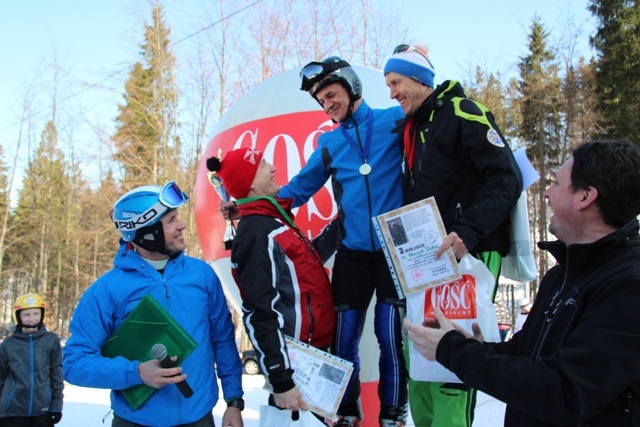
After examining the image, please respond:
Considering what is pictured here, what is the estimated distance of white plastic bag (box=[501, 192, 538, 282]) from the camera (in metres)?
2.71

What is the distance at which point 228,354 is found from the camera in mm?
2871

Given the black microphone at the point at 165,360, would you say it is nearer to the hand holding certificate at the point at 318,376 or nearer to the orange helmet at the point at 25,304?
the hand holding certificate at the point at 318,376

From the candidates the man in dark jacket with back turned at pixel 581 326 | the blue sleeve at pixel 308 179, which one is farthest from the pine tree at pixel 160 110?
the man in dark jacket with back turned at pixel 581 326

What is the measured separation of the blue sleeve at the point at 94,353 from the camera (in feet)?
8.13

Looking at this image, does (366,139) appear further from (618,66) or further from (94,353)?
(618,66)

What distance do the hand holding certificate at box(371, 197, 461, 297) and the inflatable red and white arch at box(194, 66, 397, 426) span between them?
1.59m

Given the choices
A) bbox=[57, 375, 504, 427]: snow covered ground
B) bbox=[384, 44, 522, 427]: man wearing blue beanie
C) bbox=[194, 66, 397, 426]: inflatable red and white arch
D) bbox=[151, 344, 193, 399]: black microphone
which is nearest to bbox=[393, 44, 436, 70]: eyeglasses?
bbox=[384, 44, 522, 427]: man wearing blue beanie

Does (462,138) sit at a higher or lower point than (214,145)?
lower

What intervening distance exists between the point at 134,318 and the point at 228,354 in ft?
1.83

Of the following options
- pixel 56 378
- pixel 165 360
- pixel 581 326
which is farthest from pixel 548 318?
pixel 56 378

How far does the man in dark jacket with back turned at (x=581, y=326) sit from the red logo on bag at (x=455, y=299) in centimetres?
52

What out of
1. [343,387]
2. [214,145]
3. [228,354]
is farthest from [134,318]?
[214,145]

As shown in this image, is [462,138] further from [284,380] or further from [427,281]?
[284,380]

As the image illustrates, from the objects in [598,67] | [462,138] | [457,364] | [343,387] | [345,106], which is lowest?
[343,387]
